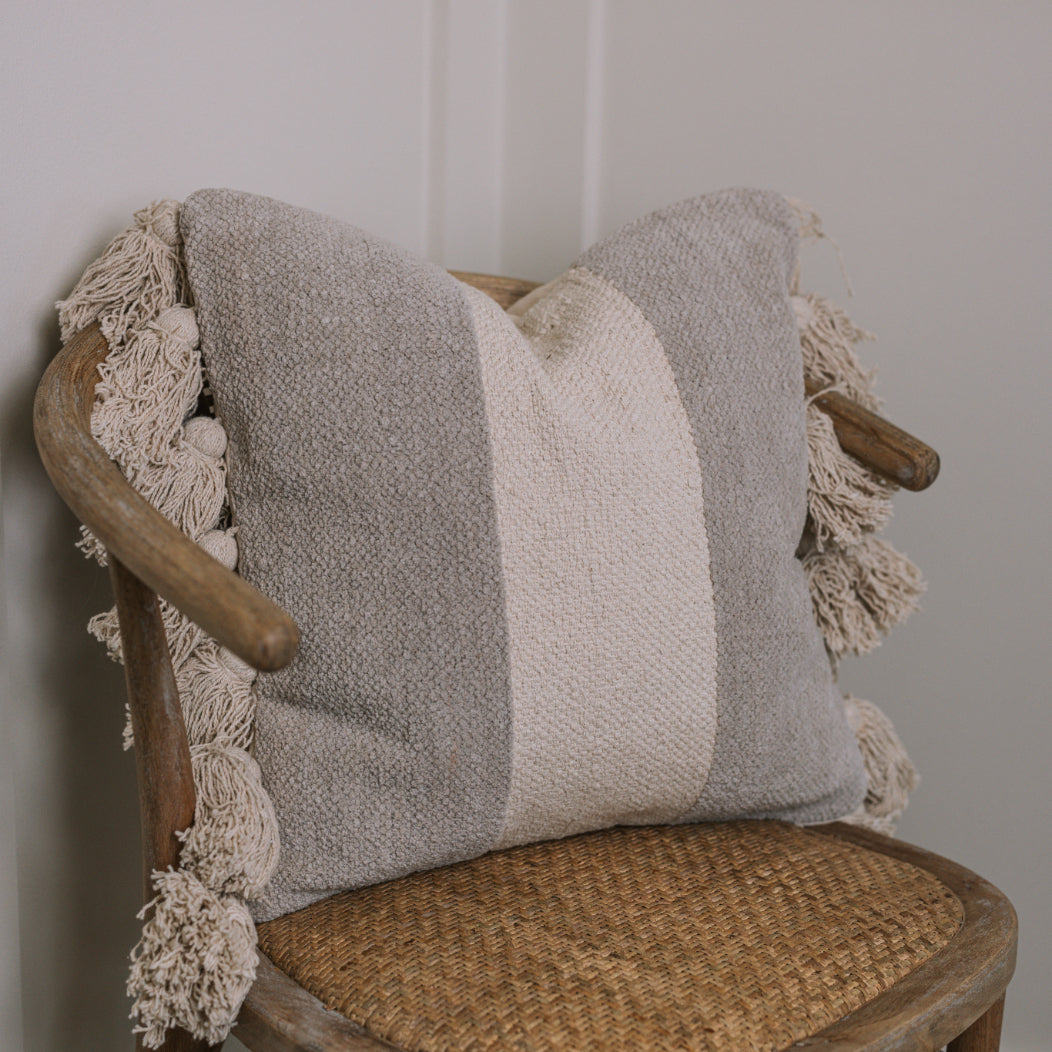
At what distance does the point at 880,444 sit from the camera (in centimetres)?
79

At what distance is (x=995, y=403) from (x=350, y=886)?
774mm

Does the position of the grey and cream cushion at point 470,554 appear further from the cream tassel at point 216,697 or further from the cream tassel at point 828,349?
the cream tassel at point 828,349

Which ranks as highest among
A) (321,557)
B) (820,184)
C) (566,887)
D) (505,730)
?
(820,184)

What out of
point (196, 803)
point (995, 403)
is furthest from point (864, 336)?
point (196, 803)

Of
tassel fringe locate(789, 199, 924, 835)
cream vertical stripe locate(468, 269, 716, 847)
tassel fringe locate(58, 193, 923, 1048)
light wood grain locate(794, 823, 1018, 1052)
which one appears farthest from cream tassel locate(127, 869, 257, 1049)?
tassel fringe locate(789, 199, 924, 835)

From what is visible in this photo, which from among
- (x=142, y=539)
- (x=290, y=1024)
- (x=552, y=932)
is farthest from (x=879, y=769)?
(x=142, y=539)

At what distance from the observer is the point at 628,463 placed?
2.22 feet

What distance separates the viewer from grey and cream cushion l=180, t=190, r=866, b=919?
0.62 metres

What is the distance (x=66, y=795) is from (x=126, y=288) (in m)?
0.37

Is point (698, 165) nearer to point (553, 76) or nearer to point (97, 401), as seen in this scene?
point (553, 76)

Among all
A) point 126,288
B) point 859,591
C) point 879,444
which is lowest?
point 859,591

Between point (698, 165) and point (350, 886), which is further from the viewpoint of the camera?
point (698, 165)

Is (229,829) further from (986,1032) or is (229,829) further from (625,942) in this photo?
(986,1032)

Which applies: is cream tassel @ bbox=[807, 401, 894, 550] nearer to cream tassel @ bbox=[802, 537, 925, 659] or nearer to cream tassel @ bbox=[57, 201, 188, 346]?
cream tassel @ bbox=[802, 537, 925, 659]
